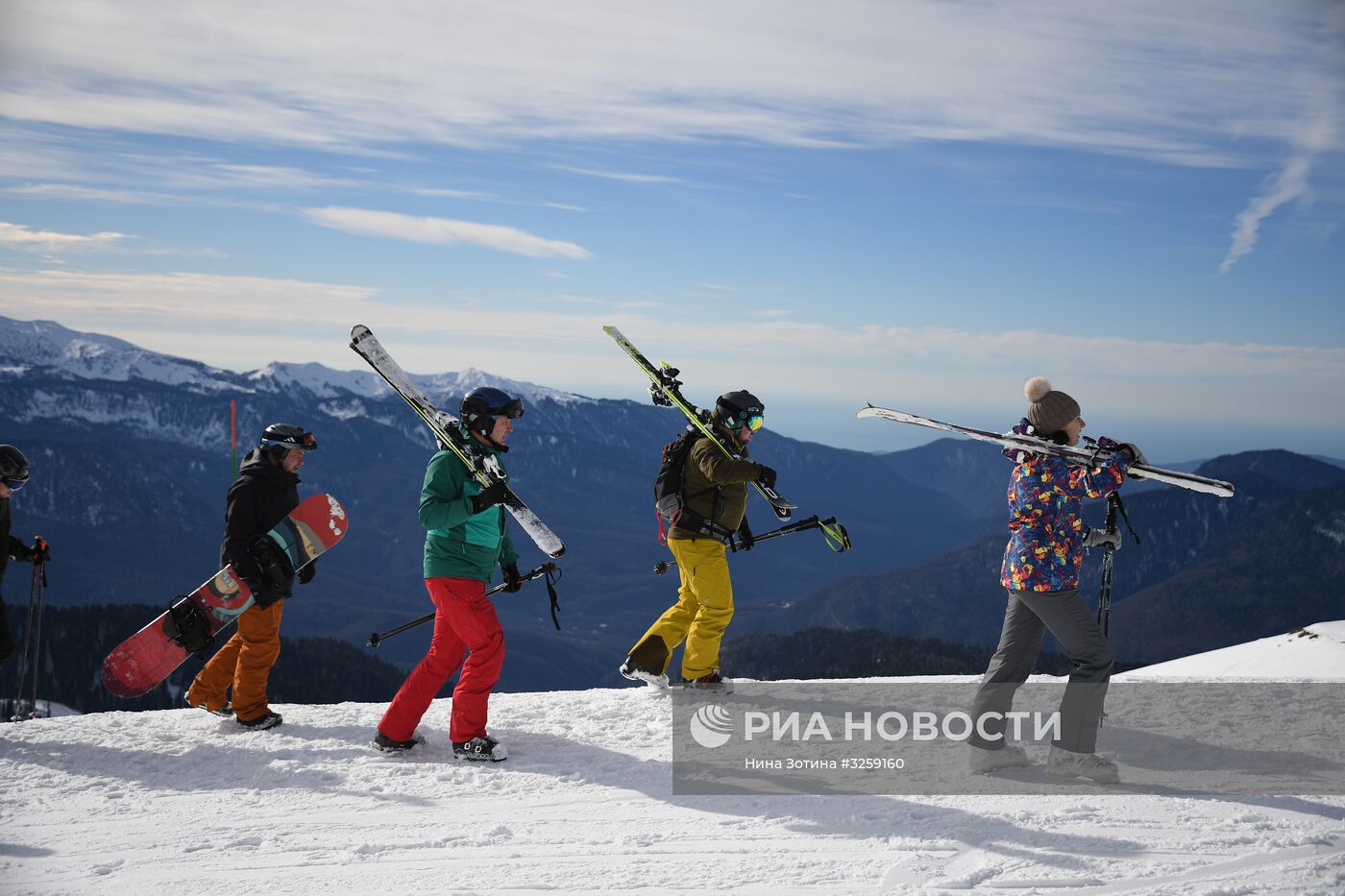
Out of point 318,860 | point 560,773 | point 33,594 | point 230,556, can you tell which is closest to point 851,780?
point 560,773

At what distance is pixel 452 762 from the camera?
7133 mm

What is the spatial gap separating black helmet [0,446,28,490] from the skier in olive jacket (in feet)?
5.45

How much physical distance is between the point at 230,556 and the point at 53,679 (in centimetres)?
14276

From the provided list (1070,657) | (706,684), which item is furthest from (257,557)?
(1070,657)

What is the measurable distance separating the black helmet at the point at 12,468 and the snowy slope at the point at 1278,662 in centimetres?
973

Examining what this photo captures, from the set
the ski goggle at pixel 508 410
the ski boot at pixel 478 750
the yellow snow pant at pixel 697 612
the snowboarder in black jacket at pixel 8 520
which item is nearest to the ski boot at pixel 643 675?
the yellow snow pant at pixel 697 612

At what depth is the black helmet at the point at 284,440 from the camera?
8.12 m

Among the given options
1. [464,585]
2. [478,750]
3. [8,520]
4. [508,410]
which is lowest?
[478,750]

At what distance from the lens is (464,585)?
7.04 meters

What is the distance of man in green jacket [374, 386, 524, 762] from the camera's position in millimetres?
6926

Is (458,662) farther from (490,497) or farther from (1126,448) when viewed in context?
(1126,448)

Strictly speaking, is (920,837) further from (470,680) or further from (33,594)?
(33,594)

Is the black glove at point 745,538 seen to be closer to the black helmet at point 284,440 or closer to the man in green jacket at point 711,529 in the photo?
the man in green jacket at point 711,529

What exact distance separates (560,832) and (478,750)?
1.50 metres
